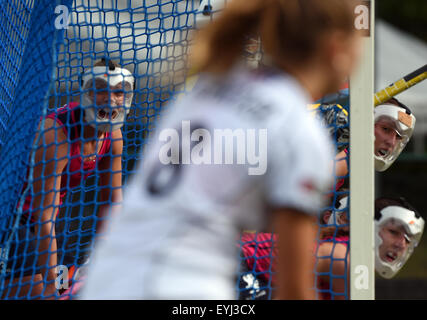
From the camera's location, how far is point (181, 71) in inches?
135

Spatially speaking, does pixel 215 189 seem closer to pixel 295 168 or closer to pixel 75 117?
pixel 295 168

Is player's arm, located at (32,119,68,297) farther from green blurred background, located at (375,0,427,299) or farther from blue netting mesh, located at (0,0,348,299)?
green blurred background, located at (375,0,427,299)

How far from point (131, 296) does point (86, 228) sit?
259cm

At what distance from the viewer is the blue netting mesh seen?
3083mm

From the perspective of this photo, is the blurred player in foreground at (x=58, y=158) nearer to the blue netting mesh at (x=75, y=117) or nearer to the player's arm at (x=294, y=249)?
the blue netting mesh at (x=75, y=117)

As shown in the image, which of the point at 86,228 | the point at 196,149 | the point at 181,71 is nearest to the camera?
the point at 196,149

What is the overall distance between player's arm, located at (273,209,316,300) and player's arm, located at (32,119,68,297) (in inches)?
75.7

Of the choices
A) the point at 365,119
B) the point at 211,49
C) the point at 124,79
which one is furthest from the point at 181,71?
the point at 211,49

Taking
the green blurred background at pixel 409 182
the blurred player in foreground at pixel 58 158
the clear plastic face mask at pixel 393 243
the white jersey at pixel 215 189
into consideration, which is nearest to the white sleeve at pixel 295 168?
the white jersey at pixel 215 189

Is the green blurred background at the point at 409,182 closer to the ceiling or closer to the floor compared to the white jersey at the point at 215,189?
closer to the ceiling

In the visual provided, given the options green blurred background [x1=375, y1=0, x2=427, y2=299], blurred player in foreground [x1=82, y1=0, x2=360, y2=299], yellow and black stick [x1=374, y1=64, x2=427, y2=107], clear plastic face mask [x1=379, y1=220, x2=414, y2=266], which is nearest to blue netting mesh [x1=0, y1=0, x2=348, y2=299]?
clear plastic face mask [x1=379, y1=220, x2=414, y2=266]

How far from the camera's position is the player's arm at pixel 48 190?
3121 millimetres

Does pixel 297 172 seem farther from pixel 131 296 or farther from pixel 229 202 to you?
pixel 131 296

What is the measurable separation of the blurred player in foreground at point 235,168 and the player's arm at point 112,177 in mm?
1972
